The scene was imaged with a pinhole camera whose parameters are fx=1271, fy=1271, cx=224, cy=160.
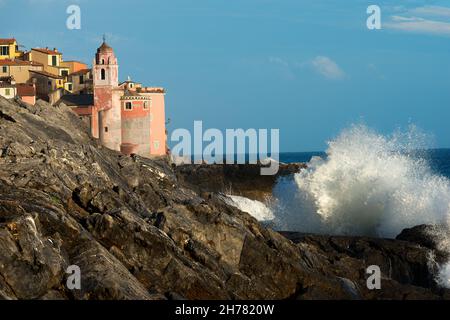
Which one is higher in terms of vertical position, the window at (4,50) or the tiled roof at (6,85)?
the window at (4,50)

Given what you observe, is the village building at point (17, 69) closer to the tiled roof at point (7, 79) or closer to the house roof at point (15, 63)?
the house roof at point (15, 63)

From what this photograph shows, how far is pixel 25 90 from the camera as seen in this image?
5316 cm

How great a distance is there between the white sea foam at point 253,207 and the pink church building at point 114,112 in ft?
14.5

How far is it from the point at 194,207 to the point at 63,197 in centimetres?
344

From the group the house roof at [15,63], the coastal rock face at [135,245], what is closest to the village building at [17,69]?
the house roof at [15,63]

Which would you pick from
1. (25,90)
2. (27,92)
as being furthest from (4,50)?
(27,92)

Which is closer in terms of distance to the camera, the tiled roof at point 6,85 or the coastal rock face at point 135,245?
the coastal rock face at point 135,245

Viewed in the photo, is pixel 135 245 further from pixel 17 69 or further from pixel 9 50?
pixel 9 50

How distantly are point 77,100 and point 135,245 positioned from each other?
26244mm

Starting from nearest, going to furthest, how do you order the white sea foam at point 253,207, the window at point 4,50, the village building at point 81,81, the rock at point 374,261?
the rock at point 374,261 → the white sea foam at point 253,207 → the village building at point 81,81 → the window at point 4,50

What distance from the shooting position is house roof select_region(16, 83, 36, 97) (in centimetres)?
5215

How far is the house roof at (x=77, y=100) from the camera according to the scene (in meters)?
52.4

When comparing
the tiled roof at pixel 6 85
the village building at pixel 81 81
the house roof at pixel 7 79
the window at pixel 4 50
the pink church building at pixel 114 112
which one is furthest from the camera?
the window at pixel 4 50
